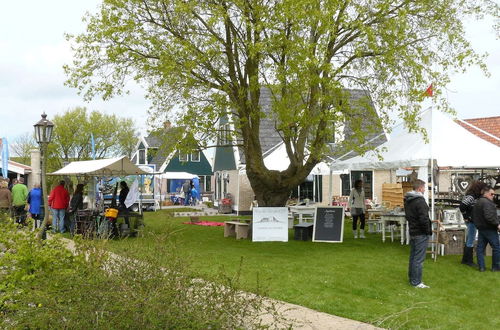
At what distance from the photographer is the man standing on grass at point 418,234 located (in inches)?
395

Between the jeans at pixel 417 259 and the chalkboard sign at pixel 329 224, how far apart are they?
21.0ft

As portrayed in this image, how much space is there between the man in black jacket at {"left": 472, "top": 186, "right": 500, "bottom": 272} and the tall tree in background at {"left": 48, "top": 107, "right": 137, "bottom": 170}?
50.1 m

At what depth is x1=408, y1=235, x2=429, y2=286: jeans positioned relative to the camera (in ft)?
32.9

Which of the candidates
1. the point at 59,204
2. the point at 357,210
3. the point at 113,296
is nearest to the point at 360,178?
the point at 357,210

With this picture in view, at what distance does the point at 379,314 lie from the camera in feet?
25.8

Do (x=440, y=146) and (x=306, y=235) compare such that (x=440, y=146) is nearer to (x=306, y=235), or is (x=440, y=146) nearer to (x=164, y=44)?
(x=306, y=235)

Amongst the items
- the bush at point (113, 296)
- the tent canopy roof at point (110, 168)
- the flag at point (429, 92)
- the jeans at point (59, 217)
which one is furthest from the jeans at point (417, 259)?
the jeans at point (59, 217)

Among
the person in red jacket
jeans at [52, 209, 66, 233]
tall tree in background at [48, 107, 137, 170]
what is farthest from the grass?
tall tree in background at [48, 107, 137, 170]

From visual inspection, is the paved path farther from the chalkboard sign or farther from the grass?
the chalkboard sign

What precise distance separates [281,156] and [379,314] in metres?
13.7

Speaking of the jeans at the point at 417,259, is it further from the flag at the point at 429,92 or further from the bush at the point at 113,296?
the flag at the point at 429,92

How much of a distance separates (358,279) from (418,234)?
4.17ft

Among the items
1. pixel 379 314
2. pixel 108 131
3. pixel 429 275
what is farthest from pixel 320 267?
pixel 108 131

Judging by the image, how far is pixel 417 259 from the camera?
10.0 meters
